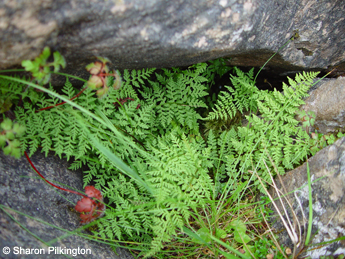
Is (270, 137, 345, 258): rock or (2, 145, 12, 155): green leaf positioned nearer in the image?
(2, 145, 12, 155): green leaf

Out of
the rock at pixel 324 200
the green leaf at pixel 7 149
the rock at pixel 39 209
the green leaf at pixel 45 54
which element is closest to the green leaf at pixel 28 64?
the green leaf at pixel 45 54

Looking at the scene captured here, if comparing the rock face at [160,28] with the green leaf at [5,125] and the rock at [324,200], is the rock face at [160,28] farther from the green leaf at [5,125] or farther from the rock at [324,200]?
the rock at [324,200]

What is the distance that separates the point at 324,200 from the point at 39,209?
2894mm

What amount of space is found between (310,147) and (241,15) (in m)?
1.73

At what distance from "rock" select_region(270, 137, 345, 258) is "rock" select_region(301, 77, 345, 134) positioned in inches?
16.6

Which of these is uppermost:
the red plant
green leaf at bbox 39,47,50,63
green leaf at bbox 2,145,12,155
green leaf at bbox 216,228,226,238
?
green leaf at bbox 39,47,50,63

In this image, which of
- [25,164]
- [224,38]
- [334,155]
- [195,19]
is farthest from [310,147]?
[25,164]

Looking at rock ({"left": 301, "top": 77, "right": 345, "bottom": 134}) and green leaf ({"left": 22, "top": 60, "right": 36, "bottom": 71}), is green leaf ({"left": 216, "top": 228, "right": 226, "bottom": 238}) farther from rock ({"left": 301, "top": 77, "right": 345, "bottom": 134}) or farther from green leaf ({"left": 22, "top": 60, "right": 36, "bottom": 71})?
green leaf ({"left": 22, "top": 60, "right": 36, "bottom": 71})

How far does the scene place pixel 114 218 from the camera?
2656 mm

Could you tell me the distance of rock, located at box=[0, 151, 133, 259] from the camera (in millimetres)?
2031

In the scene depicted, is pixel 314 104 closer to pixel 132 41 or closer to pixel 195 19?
pixel 195 19

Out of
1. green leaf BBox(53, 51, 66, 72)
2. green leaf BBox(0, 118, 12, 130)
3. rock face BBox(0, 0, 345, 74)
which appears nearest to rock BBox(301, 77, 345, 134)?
rock face BBox(0, 0, 345, 74)

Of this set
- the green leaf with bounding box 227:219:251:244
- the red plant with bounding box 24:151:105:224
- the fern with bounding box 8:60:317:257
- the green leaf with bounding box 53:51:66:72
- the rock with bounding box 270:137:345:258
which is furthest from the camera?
the green leaf with bounding box 227:219:251:244

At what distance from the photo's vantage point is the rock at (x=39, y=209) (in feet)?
6.66
